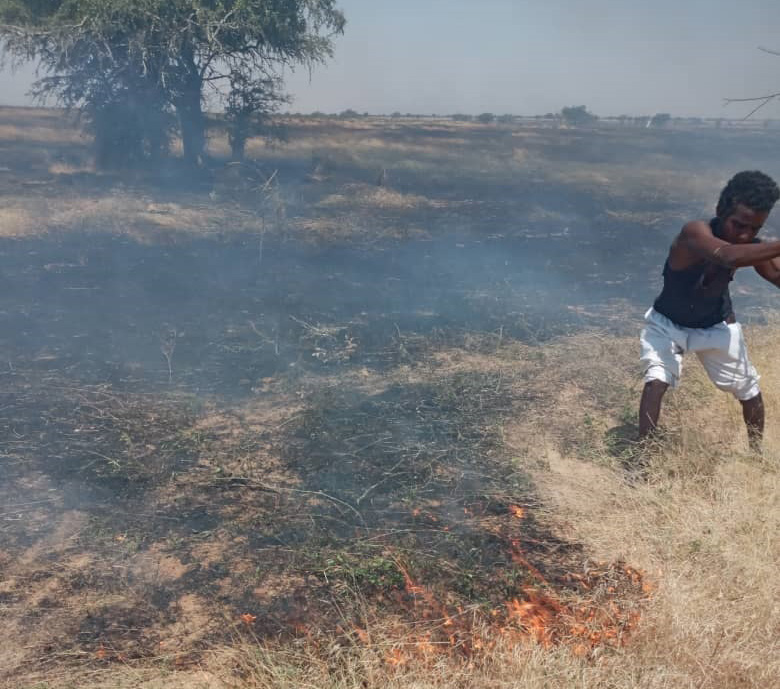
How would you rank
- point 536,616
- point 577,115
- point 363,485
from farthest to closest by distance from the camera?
point 577,115 → point 363,485 → point 536,616

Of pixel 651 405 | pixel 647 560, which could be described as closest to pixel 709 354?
pixel 651 405

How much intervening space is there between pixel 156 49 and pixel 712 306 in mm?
14065

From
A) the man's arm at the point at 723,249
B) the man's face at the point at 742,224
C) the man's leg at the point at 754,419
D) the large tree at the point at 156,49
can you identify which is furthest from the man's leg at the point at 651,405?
the large tree at the point at 156,49

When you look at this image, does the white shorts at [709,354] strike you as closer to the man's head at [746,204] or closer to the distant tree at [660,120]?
the man's head at [746,204]

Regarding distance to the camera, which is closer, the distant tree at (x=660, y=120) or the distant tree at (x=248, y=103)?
the distant tree at (x=248, y=103)

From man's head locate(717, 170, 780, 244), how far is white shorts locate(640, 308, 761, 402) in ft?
1.78

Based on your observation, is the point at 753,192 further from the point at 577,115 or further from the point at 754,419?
the point at 577,115

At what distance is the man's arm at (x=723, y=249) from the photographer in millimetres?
3461

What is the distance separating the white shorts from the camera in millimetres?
3998

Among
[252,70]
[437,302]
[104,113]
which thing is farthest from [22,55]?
[437,302]

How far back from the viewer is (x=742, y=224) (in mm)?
3756

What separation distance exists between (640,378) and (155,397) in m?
3.80

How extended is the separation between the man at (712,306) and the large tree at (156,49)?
1293 cm

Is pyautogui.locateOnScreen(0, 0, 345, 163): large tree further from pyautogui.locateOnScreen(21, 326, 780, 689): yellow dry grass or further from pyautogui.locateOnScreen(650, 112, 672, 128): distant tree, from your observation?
pyautogui.locateOnScreen(650, 112, 672, 128): distant tree
